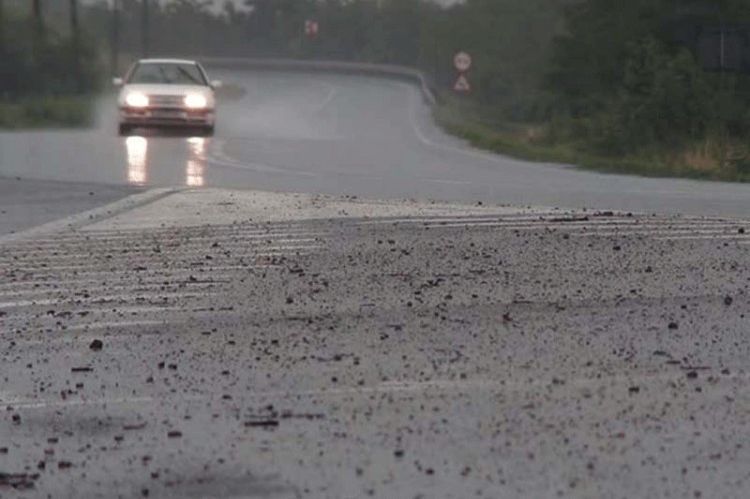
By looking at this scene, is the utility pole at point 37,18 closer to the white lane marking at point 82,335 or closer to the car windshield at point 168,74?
the car windshield at point 168,74

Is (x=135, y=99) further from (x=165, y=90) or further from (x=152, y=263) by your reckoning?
(x=152, y=263)

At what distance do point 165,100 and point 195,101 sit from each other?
0.86 meters

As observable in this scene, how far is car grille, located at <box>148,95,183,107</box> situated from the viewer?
38.2 m

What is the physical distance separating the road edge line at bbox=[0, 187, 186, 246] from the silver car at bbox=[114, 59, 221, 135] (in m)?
15.0

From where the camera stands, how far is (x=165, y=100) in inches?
1506

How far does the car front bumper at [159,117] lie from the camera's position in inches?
1506

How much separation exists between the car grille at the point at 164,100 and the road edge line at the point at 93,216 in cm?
1495

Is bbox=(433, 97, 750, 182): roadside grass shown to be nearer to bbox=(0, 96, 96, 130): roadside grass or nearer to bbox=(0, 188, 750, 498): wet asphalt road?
bbox=(0, 96, 96, 130): roadside grass

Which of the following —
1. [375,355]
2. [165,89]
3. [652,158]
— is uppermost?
[165,89]

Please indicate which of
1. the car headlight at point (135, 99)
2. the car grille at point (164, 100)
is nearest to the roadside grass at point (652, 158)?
the car grille at point (164, 100)

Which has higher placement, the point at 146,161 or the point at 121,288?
the point at 121,288

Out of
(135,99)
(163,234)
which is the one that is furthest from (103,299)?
(135,99)

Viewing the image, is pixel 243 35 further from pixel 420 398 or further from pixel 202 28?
pixel 420 398

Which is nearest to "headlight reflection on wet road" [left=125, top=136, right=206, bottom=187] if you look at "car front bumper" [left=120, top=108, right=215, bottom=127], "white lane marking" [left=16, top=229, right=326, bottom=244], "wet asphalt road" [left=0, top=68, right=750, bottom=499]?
"car front bumper" [left=120, top=108, right=215, bottom=127]
